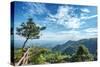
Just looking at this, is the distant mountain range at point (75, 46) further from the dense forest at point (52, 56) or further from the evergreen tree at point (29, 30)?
the evergreen tree at point (29, 30)

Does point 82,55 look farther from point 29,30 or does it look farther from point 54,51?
point 29,30

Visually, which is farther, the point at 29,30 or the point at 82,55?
the point at 82,55

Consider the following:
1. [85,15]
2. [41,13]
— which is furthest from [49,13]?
[85,15]

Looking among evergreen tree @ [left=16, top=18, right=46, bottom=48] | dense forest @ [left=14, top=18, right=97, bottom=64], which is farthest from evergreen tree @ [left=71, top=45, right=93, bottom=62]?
evergreen tree @ [left=16, top=18, right=46, bottom=48]

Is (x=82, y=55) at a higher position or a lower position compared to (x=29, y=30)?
lower

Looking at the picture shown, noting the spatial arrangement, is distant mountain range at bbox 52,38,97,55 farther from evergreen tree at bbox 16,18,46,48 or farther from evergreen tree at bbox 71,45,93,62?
evergreen tree at bbox 16,18,46,48

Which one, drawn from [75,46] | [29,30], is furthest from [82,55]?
[29,30]

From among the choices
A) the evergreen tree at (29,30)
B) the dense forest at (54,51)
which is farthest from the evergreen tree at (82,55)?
the evergreen tree at (29,30)
